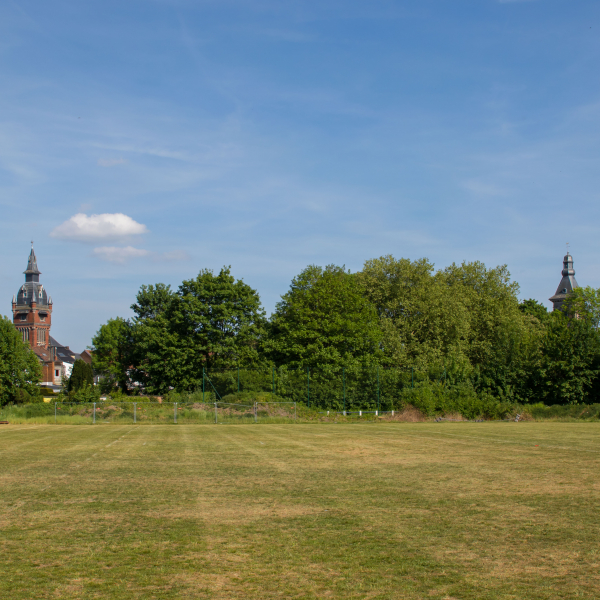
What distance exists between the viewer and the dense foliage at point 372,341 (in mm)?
42844

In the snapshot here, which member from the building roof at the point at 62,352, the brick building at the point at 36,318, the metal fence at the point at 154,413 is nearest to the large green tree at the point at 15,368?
the metal fence at the point at 154,413

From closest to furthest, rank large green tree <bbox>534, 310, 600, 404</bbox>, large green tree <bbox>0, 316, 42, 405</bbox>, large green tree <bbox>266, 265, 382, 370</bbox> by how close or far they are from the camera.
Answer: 1. large green tree <bbox>534, 310, 600, 404</bbox>
2. large green tree <bbox>0, 316, 42, 405</bbox>
3. large green tree <bbox>266, 265, 382, 370</bbox>

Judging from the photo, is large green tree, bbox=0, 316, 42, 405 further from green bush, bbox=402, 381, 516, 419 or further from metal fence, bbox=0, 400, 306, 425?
green bush, bbox=402, 381, 516, 419

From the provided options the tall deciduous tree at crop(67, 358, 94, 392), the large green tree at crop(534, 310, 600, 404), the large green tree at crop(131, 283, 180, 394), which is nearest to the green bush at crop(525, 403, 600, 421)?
the large green tree at crop(534, 310, 600, 404)

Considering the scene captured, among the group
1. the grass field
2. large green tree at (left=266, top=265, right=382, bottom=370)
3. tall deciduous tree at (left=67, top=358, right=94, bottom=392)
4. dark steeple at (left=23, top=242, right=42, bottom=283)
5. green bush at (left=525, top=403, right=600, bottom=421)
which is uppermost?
dark steeple at (left=23, top=242, right=42, bottom=283)

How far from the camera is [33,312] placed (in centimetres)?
17288

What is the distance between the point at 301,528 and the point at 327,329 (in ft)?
159

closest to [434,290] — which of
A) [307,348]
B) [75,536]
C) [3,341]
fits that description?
[307,348]

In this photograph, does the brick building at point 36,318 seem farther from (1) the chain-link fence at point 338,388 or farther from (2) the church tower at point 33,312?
(1) the chain-link fence at point 338,388

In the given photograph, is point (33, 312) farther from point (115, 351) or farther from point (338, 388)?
point (338, 388)

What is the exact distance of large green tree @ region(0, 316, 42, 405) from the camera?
53.3 m

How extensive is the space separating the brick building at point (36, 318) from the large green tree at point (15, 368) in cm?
11591

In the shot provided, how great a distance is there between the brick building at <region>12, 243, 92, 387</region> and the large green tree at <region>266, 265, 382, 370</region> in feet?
400

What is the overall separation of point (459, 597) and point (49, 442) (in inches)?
807
